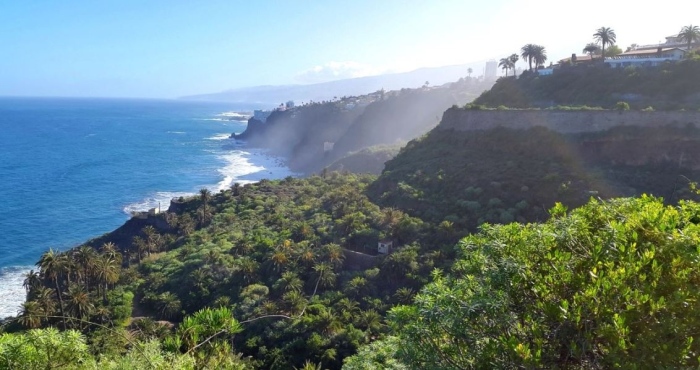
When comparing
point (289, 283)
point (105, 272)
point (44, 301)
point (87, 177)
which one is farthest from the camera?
point (87, 177)

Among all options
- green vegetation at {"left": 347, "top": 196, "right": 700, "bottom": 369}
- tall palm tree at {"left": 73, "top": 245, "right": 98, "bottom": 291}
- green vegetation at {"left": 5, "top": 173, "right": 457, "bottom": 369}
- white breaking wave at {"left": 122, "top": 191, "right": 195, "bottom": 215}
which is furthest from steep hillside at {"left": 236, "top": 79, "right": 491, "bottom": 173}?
green vegetation at {"left": 347, "top": 196, "right": 700, "bottom": 369}

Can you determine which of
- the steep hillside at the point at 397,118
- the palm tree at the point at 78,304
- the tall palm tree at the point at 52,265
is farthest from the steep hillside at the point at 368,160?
the palm tree at the point at 78,304

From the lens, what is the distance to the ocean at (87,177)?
52156mm

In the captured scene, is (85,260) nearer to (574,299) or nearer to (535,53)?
(574,299)

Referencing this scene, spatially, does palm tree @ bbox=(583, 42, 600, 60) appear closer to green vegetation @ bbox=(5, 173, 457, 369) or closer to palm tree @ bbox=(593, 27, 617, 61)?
palm tree @ bbox=(593, 27, 617, 61)

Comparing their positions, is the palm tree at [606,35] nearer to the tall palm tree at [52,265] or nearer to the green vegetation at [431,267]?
the green vegetation at [431,267]

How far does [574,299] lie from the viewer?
270 inches

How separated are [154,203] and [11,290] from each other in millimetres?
29427

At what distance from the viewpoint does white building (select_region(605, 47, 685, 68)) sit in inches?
1808

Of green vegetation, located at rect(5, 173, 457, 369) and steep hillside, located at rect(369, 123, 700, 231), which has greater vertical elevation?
steep hillside, located at rect(369, 123, 700, 231)

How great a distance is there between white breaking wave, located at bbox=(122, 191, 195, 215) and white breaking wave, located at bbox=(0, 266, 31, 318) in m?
20.2

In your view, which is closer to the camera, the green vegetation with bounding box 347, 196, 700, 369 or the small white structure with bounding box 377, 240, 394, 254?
the green vegetation with bounding box 347, 196, 700, 369

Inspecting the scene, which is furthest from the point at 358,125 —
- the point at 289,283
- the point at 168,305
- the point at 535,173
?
the point at 168,305

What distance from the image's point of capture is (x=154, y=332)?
24.1m
